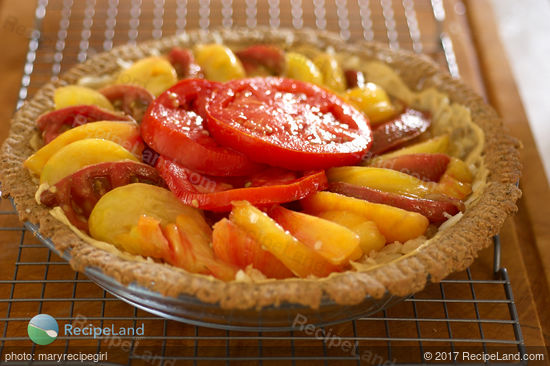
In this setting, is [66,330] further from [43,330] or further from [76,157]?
[76,157]

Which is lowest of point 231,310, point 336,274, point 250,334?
point 250,334

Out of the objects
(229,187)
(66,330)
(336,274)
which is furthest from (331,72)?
(66,330)

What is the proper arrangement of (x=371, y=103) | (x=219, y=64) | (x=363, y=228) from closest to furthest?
1. (x=363, y=228)
2. (x=371, y=103)
3. (x=219, y=64)

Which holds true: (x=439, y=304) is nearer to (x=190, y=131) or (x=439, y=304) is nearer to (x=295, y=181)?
(x=295, y=181)

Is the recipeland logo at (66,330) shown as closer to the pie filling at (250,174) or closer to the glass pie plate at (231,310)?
the glass pie plate at (231,310)

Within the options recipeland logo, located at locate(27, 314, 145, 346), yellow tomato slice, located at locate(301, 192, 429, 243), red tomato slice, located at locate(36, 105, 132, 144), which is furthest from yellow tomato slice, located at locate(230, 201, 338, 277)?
red tomato slice, located at locate(36, 105, 132, 144)

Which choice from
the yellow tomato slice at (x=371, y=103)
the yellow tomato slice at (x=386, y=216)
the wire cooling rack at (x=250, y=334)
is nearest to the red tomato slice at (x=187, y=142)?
the yellow tomato slice at (x=386, y=216)

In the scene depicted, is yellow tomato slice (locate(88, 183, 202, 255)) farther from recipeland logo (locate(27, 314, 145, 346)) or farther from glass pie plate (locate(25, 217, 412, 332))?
recipeland logo (locate(27, 314, 145, 346))
